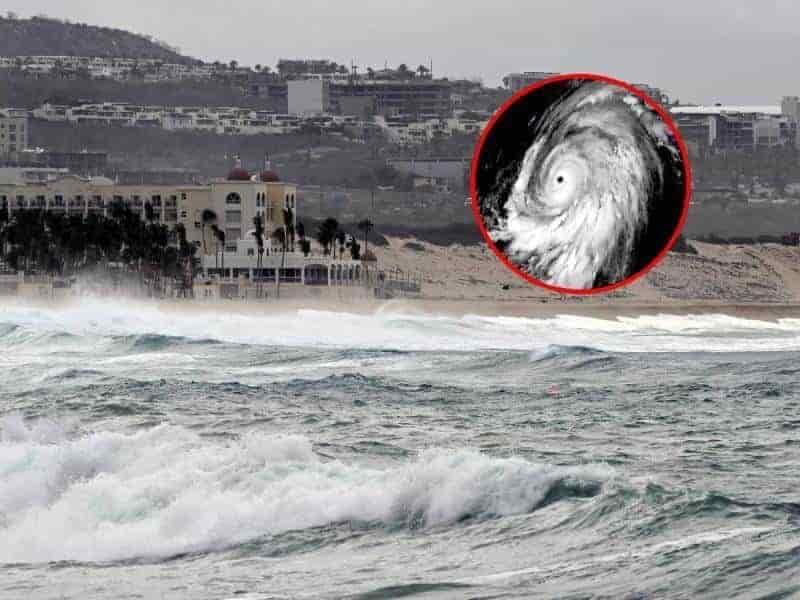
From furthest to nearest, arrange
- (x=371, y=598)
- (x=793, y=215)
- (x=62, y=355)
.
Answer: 1. (x=793, y=215)
2. (x=62, y=355)
3. (x=371, y=598)

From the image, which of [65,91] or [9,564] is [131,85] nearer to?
[65,91]

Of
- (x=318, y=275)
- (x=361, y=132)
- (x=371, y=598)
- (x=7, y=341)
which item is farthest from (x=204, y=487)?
(x=361, y=132)

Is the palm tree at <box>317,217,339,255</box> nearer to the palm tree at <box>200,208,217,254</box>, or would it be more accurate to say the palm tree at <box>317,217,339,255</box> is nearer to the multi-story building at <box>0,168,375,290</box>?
the multi-story building at <box>0,168,375,290</box>

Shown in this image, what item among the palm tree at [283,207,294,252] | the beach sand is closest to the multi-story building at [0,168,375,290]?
the palm tree at [283,207,294,252]

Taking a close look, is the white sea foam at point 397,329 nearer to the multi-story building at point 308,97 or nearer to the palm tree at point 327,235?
the palm tree at point 327,235

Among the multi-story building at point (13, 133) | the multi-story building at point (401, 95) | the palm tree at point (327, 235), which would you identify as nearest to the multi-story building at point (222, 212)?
the palm tree at point (327, 235)
